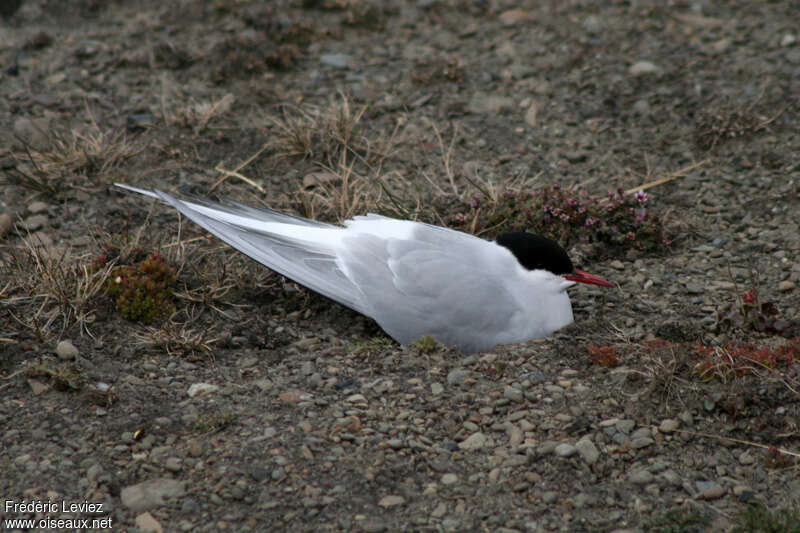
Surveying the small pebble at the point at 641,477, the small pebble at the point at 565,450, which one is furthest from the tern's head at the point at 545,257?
the small pebble at the point at 641,477

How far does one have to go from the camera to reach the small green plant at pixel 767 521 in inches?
94.6

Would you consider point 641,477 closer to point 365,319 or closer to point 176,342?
point 365,319

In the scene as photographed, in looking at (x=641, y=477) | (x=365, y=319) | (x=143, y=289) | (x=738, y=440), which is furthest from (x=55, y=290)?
(x=738, y=440)

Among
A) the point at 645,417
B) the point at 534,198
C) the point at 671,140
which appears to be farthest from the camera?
the point at 671,140

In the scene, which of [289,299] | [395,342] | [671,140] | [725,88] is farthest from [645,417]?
[725,88]

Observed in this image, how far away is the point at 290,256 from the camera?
3816mm

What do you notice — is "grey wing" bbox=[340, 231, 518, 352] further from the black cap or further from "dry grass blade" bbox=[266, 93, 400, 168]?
"dry grass blade" bbox=[266, 93, 400, 168]

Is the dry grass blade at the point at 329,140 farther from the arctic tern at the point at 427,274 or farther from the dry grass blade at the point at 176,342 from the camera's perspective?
the dry grass blade at the point at 176,342

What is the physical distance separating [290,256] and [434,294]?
73 cm

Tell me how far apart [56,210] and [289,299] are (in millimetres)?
1631

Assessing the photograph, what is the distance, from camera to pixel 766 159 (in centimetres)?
482

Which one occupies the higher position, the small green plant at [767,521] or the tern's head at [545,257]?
the tern's head at [545,257]

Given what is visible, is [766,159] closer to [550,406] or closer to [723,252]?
[723,252]

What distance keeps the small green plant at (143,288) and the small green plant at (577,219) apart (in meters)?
1.58
